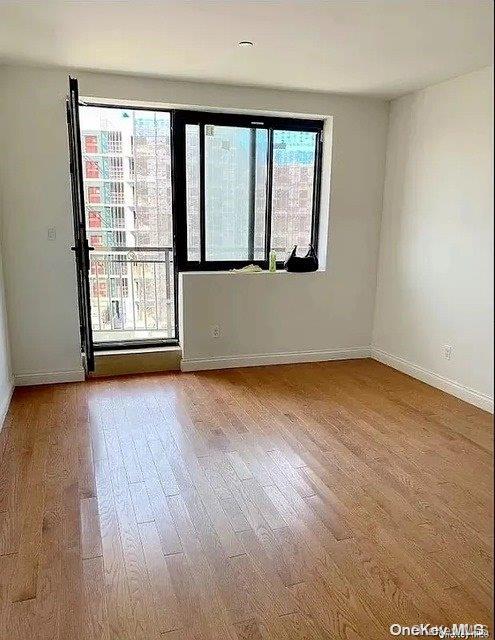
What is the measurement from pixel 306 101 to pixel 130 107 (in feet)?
5.02

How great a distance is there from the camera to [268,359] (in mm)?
4480

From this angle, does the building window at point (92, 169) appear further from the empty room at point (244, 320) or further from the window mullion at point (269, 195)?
the window mullion at point (269, 195)

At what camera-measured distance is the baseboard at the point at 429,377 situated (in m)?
3.52

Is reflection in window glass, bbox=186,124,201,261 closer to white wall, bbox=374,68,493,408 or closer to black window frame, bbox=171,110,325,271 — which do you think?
black window frame, bbox=171,110,325,271

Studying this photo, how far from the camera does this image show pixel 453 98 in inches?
139

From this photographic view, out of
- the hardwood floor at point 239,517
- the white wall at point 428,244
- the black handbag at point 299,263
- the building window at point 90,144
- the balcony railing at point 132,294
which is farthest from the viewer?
the black handbag at point 299,263

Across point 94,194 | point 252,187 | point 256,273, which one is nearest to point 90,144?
point 94,194

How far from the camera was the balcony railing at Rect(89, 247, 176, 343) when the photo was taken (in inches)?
169

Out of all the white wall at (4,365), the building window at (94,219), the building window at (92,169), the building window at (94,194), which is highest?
the building window at (92,169)

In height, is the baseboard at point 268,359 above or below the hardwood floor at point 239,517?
above

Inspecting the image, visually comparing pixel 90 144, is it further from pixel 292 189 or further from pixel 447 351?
pixel 447 351

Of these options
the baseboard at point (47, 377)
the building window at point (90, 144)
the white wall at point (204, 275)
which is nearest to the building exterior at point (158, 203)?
the building window at point (90, 144)

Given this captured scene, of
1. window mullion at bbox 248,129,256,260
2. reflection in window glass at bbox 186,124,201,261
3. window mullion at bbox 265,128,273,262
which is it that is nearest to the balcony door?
reflection in window glass at bbox 186,124,201,261

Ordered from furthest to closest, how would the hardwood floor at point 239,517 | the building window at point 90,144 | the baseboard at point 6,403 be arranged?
the building window at point 90,144
the baseboard at point 6,403
the hardwood floor at point 239,517
